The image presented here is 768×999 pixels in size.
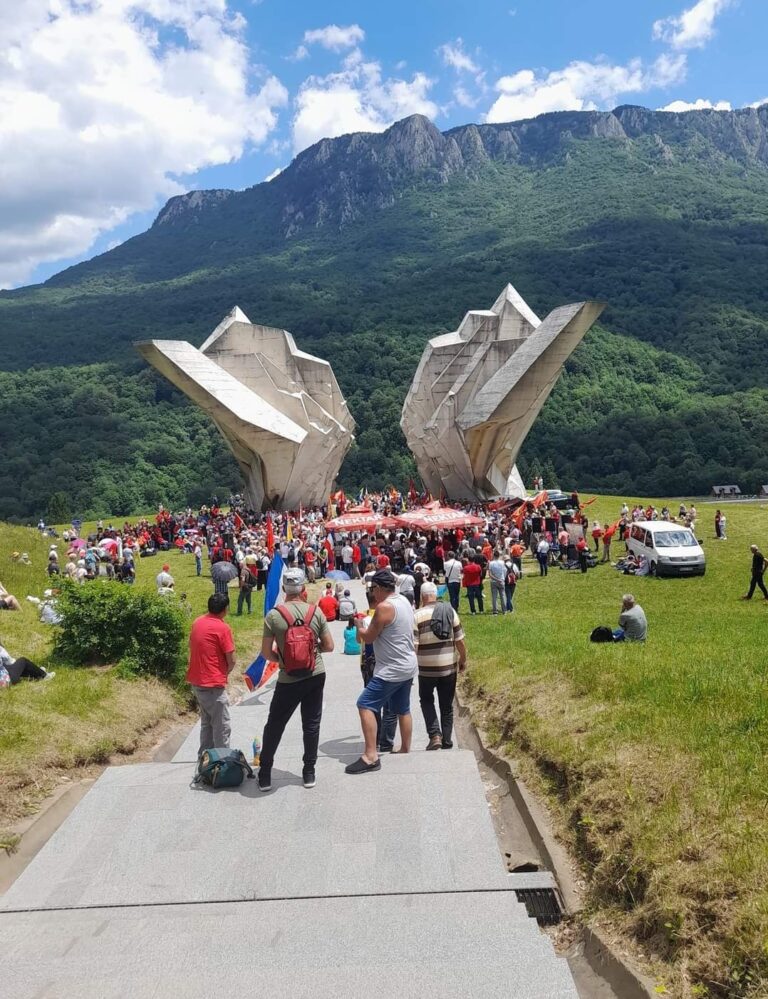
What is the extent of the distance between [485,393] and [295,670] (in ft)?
94.3

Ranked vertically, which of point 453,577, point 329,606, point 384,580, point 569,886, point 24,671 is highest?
point 384,580

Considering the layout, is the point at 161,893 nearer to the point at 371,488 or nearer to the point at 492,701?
the point at 492,701

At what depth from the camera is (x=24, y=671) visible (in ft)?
26.0

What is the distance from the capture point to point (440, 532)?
77.0 ft

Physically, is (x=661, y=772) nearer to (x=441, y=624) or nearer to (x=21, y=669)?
(x=441, y=624)

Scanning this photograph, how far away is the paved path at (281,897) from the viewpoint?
3.25 metres

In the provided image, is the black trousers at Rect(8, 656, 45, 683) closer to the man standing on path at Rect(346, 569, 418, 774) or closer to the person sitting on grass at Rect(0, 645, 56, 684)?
the person sitting on grass at Rect(0, 645, 56, 684)

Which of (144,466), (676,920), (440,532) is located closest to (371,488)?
(144,466)

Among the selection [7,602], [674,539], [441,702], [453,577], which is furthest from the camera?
[674,539]

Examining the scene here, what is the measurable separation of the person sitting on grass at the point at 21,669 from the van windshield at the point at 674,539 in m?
14.0

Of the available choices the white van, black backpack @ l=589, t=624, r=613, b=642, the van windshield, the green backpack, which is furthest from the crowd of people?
the green backpack

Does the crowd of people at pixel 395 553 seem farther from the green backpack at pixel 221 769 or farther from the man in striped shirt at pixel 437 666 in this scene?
the green backpack at pixel 221 769

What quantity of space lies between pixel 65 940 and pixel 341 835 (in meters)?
1.58

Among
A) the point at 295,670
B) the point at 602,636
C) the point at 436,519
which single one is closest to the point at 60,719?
the point at 295,670
